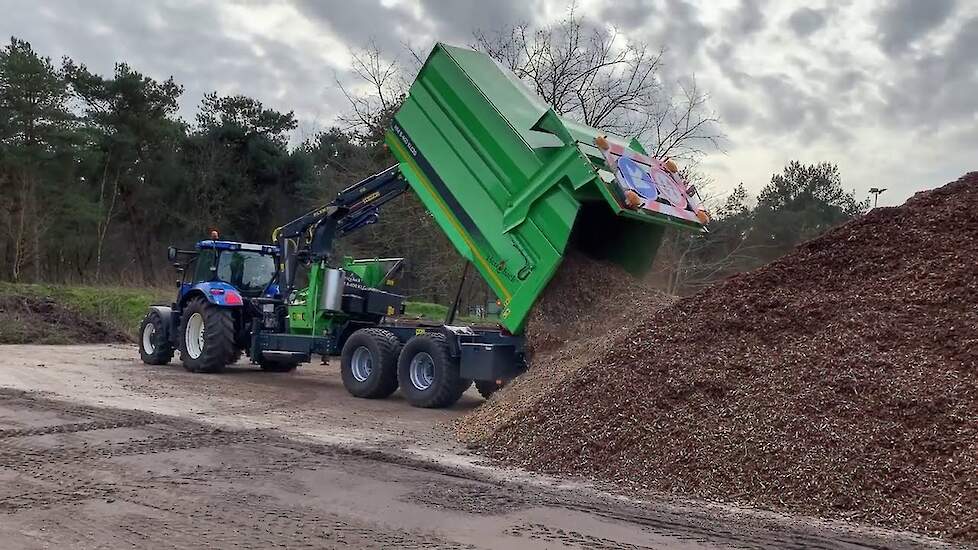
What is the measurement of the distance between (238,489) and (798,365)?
14.0 ft

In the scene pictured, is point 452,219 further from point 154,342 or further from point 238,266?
point 154,342

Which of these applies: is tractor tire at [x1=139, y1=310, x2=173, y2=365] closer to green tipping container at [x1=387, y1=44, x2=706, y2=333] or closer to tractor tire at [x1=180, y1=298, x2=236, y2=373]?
tractor tire at [x1=180, y1=298, x2=236, y2=373]

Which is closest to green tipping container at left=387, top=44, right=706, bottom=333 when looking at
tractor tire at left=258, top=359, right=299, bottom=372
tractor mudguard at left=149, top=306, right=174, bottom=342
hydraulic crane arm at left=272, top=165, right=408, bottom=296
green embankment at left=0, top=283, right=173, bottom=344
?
hydraulic crane arm at left=272, top=165, right=408, bottom=296

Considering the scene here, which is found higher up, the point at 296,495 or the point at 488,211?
the point at 488,211

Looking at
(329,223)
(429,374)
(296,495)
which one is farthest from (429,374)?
(296,495)

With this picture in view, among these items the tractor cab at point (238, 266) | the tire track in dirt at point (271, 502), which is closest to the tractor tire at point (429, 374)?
the tire track in dirt at point (271, 502)

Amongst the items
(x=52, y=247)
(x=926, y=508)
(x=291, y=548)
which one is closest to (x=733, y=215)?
(x=926, y=508)

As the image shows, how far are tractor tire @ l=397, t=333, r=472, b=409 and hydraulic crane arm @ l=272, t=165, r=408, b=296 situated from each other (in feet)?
8.43

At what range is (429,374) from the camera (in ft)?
32.1

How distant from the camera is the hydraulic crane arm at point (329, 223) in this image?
1158 centimetres

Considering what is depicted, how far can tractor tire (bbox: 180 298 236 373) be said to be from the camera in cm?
1269

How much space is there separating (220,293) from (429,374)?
4.69m

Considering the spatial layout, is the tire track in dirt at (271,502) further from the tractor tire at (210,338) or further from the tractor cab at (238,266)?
the tractor cab at (238,266)

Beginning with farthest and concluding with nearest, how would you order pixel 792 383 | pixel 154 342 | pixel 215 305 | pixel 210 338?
pixel 154 342
pixel 215 305
pixel 210 338
pixel 792 383
